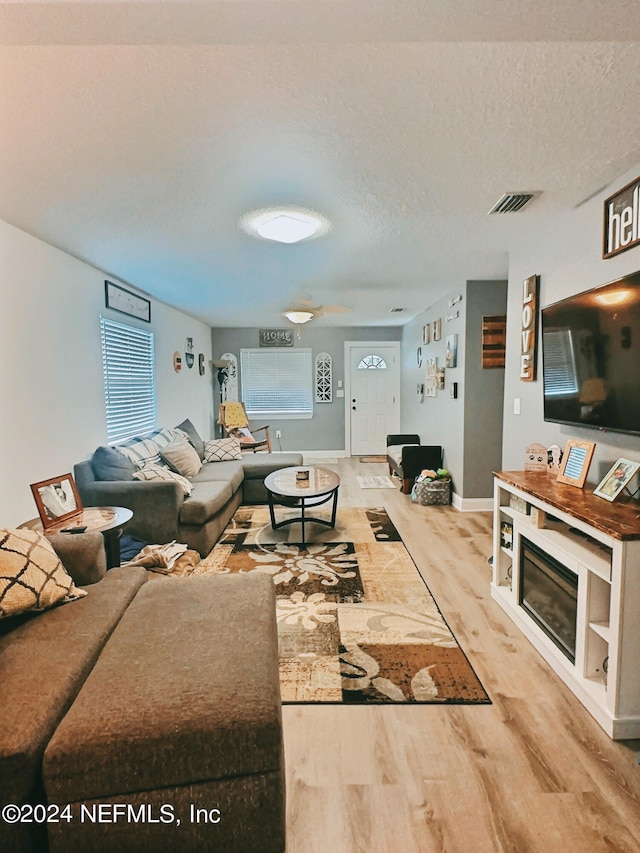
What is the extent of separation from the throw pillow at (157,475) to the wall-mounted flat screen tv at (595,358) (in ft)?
9.08

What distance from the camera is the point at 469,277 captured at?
415 cm

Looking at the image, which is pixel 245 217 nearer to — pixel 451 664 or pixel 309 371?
pixel 451 664

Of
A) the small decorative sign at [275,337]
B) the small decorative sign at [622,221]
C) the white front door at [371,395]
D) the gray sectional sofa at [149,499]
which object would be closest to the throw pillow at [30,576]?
the gray sectional sofa at [149,499]

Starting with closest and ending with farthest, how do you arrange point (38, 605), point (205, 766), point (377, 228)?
1. point (205, 766)
2. point (38, 605)
3. point (377, 228)

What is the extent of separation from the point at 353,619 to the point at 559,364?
1.88 meters

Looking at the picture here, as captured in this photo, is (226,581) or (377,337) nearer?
(226,581)

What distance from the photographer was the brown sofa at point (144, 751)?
1.04 m

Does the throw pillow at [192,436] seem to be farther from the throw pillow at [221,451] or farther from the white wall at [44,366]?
the white wall at [44,366]

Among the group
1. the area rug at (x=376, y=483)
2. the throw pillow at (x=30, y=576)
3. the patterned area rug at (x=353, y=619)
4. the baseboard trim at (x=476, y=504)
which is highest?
the throw pillow at (x=30, y=576)

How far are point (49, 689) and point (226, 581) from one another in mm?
777

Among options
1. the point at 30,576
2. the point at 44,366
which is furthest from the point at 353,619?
the point at 44,366

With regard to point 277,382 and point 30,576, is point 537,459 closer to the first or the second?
point 30,576

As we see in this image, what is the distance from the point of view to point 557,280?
105 inches

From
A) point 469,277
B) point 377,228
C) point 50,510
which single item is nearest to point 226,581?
point 50,510
